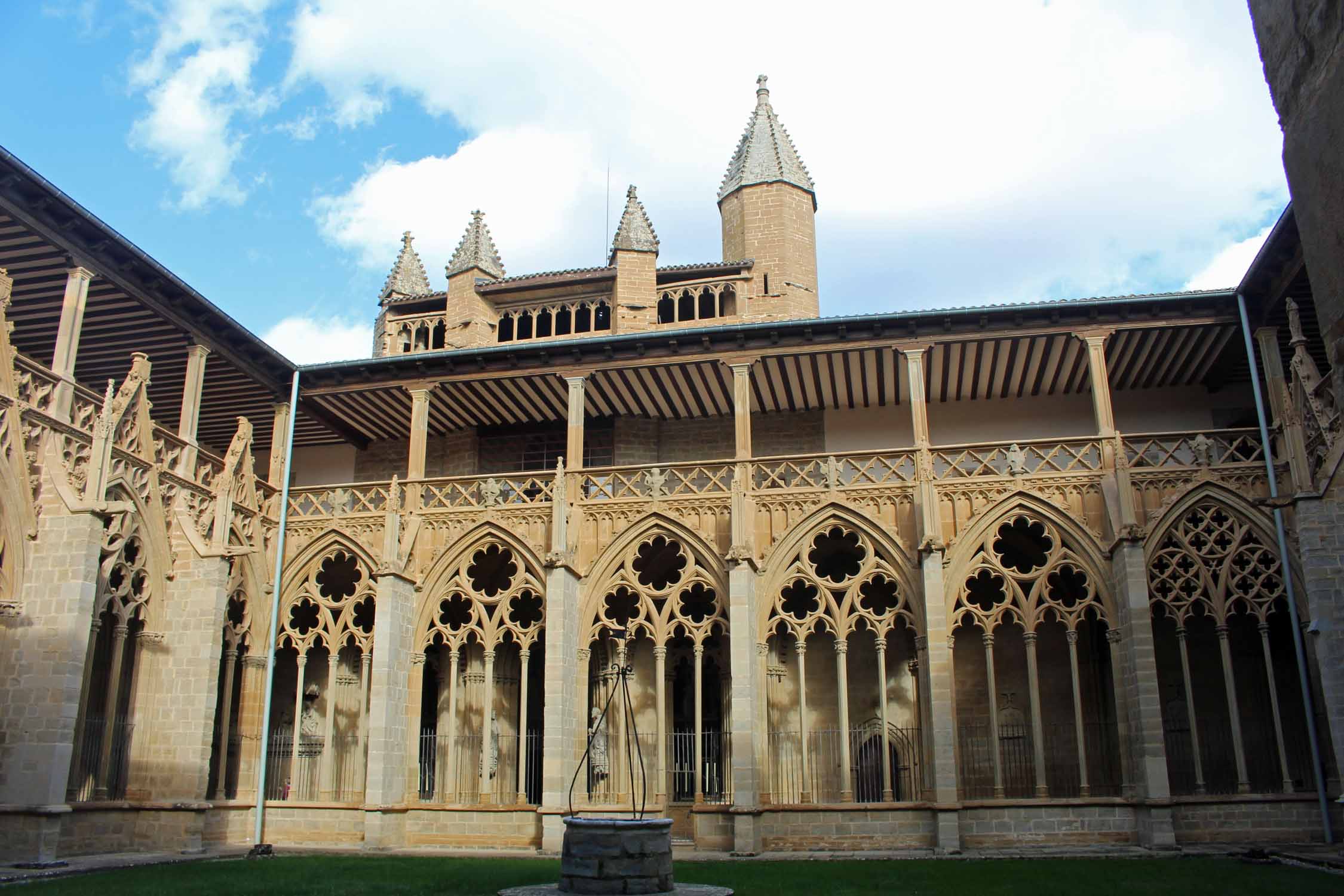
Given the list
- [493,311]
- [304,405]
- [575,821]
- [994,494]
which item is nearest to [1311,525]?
[994,494]

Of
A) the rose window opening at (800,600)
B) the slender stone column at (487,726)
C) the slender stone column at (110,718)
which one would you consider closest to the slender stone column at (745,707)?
the rose window opening at (800,600)

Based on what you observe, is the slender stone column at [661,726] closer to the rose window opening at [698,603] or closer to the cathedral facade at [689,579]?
the cathedral facade at [689,579]

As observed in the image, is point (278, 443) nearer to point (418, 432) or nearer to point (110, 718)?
point (418, 432)

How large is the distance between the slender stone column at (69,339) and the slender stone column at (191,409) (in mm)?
2683

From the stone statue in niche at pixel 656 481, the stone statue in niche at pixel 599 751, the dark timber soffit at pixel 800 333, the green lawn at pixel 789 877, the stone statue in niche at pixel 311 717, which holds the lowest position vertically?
the green lawn at pixel 789 877

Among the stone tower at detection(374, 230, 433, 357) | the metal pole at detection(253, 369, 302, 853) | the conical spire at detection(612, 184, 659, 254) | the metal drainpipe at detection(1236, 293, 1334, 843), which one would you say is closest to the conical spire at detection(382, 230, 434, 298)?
the stone tower at detection(374, 230, 433, 357)

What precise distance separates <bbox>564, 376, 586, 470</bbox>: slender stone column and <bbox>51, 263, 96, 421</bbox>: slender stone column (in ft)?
25.8

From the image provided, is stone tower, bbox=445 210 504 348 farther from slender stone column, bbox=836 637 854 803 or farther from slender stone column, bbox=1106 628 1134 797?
slender stone column, bbox=1106 628 1134 797

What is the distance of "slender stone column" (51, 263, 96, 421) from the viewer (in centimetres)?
1558

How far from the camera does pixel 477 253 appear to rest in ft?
102

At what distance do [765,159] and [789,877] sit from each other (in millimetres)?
21965

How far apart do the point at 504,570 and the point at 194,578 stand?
19.4 ft

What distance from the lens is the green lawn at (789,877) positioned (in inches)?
459

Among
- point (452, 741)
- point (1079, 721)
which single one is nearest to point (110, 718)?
point (452, 741)
